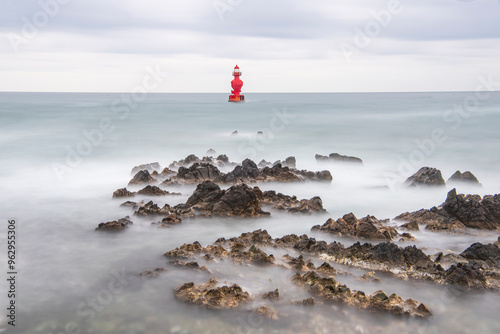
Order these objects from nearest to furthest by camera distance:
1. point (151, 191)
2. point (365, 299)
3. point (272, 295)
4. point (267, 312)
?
1. point (267, 312)
2. point (365, 299)
3. point (272, 295)
4. point (151, 191)

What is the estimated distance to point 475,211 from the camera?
31.6ft

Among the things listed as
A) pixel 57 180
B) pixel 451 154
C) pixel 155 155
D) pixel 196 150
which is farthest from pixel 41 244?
pixel 451 154

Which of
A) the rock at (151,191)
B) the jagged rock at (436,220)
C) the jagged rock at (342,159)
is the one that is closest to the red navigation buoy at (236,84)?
the jagged rock at (342,159)

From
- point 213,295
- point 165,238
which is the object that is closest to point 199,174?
point 165,238

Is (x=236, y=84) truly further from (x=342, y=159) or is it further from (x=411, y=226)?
(x=411, y=226)

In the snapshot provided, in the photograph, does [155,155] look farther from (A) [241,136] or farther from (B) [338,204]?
(B) [338,204]

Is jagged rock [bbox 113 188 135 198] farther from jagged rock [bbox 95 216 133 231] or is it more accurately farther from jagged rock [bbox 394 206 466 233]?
jagged rock [bbox 394 206 466 233]

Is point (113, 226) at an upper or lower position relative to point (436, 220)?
lower

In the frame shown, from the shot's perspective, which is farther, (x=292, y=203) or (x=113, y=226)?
(x=292, y=203)

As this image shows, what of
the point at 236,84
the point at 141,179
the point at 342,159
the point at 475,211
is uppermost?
the point at 236,84

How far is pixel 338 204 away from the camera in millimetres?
12180

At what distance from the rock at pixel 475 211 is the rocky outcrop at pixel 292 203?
2.90 m

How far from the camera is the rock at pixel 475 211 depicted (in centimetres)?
952

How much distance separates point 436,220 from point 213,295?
225 inches
